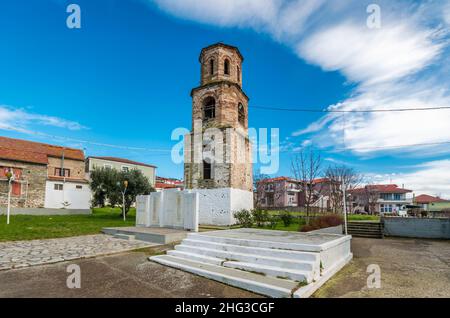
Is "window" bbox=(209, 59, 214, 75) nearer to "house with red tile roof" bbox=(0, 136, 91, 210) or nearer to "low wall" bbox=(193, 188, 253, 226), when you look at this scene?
"low wall" bbox=(193, 188, 253, 226)

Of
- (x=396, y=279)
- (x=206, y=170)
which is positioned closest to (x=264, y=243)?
(x=396, y=279)

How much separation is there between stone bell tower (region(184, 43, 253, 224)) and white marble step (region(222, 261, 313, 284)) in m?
10.6

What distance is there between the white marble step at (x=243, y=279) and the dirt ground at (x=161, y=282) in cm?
15

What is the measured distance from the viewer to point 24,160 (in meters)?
27.0

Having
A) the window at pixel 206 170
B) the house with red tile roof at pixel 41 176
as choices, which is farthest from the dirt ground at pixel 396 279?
the house with red tile roof at pixel 41 176

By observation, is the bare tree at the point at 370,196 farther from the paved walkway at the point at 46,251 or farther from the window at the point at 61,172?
the window at the point at 61,172

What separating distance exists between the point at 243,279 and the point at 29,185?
101ft

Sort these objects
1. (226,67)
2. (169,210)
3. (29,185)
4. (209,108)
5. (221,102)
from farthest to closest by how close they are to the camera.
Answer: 1. (29,185)
2. (226,67)
3. (209,108)
4. (221,102)
5. (169,210)

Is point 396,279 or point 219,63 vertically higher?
point 219,63

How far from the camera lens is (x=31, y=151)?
94.9 ft

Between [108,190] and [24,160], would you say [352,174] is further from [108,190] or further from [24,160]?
[24,160]

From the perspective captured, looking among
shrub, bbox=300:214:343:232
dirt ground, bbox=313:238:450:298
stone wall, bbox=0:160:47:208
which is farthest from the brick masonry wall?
stone wall, bbox=0:160:47:208

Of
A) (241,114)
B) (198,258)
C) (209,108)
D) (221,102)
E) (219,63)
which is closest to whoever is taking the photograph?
(198,258)

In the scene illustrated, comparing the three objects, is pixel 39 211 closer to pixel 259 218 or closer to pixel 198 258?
pixel 259 218
